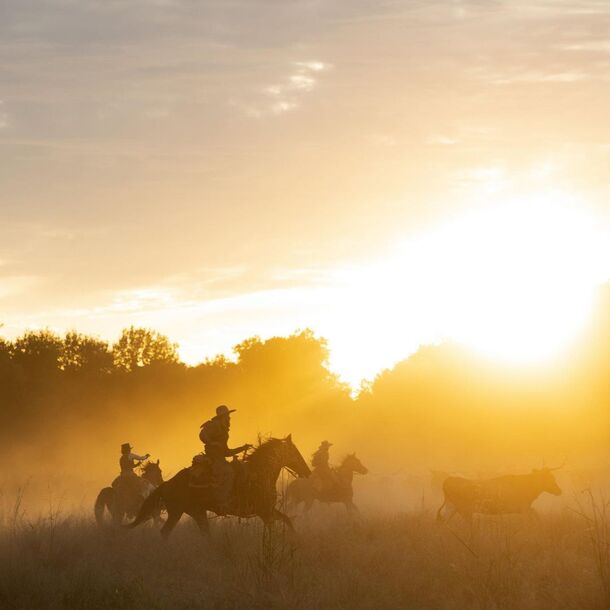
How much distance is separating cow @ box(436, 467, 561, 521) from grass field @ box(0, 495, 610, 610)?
1.40 metres

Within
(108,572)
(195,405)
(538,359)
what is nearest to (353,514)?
(108,572)

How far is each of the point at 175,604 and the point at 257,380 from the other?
228 ft

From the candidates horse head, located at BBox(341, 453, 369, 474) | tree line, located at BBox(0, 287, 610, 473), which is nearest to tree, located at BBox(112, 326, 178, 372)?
tree line, located at BBox(0, 287, 610, 473)

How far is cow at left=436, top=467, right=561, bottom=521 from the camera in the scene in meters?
19.6

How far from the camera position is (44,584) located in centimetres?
1295

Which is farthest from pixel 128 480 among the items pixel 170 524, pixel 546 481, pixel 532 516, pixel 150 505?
pixel 546 481

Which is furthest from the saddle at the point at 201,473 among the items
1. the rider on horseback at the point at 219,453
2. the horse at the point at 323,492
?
the horse at the point at 323,492

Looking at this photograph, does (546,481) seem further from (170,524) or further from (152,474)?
(152,474)

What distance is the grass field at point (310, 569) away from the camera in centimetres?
1204

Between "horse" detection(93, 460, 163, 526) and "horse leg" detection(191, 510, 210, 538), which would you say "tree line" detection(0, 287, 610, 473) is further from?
"horse leg" detection(191, 510, 210, 538)

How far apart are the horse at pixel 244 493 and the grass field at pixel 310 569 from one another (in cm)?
38

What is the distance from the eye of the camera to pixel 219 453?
57.5 ft

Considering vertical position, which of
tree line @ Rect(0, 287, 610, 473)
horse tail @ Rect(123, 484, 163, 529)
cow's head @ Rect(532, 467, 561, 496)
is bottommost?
horse tail @ Rect(123, 484, 163, 529)

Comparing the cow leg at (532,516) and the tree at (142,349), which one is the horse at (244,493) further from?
the tree at (142,349)
